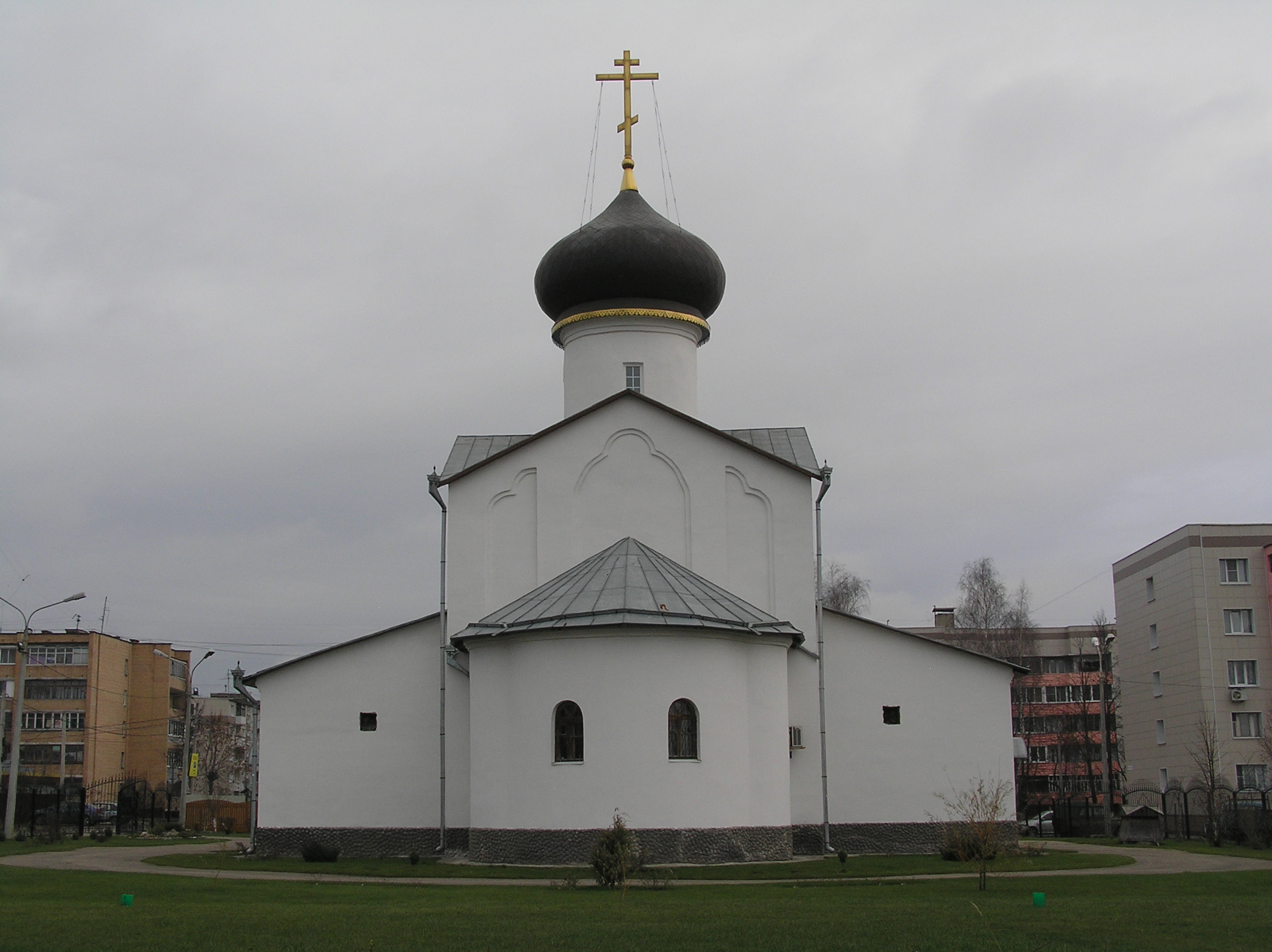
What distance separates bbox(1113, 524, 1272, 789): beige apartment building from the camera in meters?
38.0

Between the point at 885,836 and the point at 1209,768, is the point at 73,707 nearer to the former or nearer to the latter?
the point at 885,836

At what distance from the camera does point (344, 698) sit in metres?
21.8

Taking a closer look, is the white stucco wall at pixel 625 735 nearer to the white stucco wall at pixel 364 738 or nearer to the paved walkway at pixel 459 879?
the paved walkway at pixel 459 879

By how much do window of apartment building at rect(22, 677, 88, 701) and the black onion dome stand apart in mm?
41284

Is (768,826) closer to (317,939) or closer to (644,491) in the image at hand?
(644,491)

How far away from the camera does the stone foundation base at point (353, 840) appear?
69.1 feet

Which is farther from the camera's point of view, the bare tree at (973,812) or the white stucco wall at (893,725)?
the white stucco wall at (893,725)

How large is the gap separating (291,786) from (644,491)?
26.6 ft

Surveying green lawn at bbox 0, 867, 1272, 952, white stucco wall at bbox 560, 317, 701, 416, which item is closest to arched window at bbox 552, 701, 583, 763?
green lawn at bbox 0, 867, 1272, 952

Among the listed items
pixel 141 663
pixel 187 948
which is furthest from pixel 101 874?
pixel 141 663

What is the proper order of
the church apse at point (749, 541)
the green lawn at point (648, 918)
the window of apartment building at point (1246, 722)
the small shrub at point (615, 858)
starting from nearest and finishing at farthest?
the green lawn at point (648, 918), the small shrub at point (615, 858), the church apse at point (749, 541), the window of apartment building at point (1246, 722)

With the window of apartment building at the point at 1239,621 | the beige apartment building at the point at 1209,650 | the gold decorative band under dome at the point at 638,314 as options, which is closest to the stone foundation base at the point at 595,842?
the gold decorative band under dome at the point at 638,314

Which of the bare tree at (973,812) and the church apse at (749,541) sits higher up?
the church apse at (749,541)

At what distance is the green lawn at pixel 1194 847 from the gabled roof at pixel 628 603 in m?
9.03
